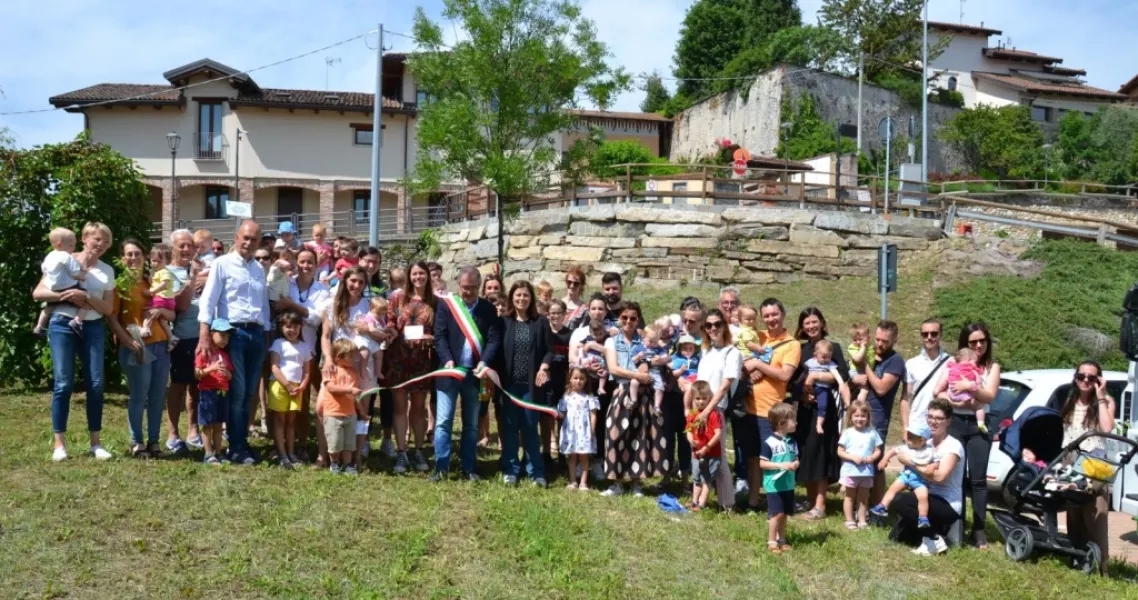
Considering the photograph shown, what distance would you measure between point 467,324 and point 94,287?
2687 millimetres

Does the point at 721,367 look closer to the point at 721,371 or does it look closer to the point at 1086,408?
the point at 721,371

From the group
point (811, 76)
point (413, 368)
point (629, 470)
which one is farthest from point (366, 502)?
point (811, 76)

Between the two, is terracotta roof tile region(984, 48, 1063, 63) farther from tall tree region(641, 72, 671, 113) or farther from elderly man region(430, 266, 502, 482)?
elderly man region(430, 266, 502, 482)

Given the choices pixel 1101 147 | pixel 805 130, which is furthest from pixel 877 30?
pixel 1101 147

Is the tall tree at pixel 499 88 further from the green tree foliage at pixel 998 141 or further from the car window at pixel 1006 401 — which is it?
the green tree foliage at pixel 998 141

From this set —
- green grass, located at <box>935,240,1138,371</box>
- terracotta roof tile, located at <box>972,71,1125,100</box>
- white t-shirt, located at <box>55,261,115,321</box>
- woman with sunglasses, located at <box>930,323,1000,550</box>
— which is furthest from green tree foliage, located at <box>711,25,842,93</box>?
white t-shirt, located at <box>55,261,115,321</box>

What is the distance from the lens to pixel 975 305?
17.6 m

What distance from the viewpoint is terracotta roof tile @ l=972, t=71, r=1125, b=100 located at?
46500 millimetres

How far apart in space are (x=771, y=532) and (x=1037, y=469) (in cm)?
191

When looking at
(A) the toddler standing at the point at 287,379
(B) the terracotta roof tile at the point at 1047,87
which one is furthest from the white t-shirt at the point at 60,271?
(B) the terracotta roof tile at the point at 1047,87

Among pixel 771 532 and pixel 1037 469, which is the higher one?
pixel 1037 469

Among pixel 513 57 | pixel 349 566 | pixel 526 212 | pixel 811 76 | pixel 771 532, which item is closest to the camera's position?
pixel 349 566

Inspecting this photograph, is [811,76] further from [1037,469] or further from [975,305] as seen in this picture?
[1037,469]

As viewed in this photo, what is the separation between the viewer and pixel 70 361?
7379 mm
